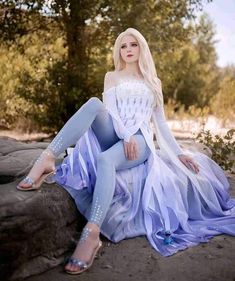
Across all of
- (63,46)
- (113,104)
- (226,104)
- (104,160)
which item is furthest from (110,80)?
(226,104)

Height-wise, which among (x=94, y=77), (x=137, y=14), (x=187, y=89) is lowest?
(x=187, y=89)

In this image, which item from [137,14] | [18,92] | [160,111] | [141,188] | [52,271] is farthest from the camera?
[18,92]

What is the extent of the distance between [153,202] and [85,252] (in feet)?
2.24

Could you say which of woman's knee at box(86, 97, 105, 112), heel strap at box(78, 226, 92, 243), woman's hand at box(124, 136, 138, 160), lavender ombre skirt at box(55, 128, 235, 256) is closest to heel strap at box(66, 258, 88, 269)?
heel strap at box(78, 226, 92, 243)

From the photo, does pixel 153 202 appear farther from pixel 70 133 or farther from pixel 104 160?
A: pixel 70 133

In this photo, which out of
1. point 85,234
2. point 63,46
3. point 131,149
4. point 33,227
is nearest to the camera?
point 33,227

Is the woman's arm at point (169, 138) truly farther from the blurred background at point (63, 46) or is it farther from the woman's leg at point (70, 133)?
the blurred background at point (63, 46)

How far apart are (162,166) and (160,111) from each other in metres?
0.43

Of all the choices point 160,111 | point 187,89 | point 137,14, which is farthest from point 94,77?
point 187,89

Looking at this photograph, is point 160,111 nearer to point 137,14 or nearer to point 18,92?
point 137,14

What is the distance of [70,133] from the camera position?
8.43 ft

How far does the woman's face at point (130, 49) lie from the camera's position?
3040 mm

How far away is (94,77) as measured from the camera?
702 centimetres

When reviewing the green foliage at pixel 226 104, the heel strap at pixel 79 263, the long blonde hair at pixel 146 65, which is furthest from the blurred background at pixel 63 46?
the heel strap at pixel 79 263
